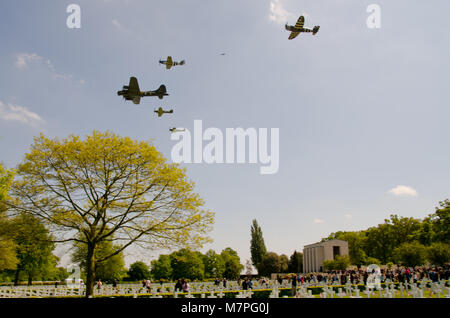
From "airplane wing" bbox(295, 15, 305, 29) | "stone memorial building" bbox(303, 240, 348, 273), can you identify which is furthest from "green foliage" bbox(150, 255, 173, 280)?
"airplane wing" bbox(295, 15, 305, 29)

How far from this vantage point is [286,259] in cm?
8944

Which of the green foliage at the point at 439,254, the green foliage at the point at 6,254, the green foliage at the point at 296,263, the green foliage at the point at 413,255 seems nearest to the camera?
the green foliage at the point at 6,254

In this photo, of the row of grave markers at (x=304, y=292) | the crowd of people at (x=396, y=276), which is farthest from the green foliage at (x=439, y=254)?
the row of grave markers at (x=304, y=292)

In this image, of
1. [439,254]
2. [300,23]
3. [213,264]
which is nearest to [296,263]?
[213,264]

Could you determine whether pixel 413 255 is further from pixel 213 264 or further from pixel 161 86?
pixel 161 86

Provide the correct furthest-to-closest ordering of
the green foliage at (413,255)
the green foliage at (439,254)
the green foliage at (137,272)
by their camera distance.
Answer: the green foliage at (137,272) → the green foliage at (413,255) → the green foliage at (439,254)

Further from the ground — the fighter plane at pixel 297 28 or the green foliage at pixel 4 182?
the fighter plane at pixel 297 28

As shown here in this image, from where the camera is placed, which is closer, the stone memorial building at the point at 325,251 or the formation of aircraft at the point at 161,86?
the formation of aircraft at the point at 161,86

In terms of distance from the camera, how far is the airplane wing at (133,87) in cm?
2453

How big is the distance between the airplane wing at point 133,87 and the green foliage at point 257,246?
79503 millimetres

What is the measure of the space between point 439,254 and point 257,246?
4831cm

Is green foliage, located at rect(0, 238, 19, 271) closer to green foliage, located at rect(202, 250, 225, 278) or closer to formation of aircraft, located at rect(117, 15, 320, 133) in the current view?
formation of aircraft, located at rect(117, 15, 320, 133)

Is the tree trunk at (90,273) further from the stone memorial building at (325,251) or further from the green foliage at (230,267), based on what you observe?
the green foliage at (230,267)
